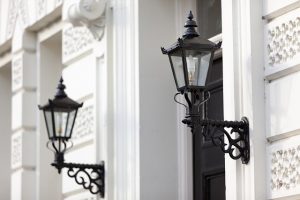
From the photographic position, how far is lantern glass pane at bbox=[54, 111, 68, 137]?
892cm

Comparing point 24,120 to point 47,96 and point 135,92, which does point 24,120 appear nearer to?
point 47,96

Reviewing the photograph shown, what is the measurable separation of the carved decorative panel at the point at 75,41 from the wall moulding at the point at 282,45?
284 cm

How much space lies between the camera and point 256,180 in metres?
6.86

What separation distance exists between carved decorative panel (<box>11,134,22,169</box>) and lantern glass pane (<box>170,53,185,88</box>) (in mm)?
4619

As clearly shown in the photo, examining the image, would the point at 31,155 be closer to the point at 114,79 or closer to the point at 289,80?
the point at 114,79

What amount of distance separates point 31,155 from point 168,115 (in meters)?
2.88

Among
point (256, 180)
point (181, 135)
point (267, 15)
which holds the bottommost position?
point (256, 180)

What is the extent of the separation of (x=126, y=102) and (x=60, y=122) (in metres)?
0.65

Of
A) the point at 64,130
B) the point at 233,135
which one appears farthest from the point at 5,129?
the point at 233,135

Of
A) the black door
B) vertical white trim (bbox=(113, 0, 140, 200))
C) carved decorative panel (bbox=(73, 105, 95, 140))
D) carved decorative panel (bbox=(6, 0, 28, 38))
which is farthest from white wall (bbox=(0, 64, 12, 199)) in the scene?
the black door

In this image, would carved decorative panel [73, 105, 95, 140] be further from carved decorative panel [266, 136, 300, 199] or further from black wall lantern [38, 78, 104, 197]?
carved decorative panel [266, 136, 300, 199]

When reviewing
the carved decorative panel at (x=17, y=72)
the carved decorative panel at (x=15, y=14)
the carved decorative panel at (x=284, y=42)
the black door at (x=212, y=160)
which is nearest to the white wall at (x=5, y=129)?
the carved decorative panel at (x=15, y=14)

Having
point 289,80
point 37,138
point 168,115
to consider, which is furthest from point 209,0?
point 37,138

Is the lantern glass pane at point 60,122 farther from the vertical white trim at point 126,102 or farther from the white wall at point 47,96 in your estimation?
the white wall at point 47,96
